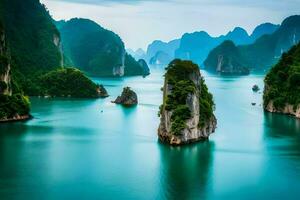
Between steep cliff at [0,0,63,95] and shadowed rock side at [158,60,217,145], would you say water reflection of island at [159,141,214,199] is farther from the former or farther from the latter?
steep cliff at [0,0,63,95]

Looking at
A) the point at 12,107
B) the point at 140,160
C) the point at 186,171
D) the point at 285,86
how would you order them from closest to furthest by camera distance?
the point at 186,171 → the point at 140,160 → the point at 12,107 → the point at 285,86

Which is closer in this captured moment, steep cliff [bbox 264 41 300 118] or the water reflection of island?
the water reflection of island

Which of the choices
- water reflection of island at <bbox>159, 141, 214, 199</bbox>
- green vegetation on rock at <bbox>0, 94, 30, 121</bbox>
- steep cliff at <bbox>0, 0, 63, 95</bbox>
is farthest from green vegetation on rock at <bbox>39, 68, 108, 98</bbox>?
water reflection of island at <bbox>159, 141, 214, 199</bbox>

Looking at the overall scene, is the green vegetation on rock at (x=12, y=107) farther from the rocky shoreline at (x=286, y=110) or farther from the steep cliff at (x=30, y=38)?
the rocky shoreline at (x=286, y=110)

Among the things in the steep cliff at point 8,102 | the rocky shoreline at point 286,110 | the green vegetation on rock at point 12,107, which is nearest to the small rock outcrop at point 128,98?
the rocky shoreline at point 286,110

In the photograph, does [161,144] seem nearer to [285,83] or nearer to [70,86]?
[285,83]

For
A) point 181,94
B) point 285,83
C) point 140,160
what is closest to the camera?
point 140,160

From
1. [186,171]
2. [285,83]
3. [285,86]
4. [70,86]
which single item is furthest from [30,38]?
[186,171]
